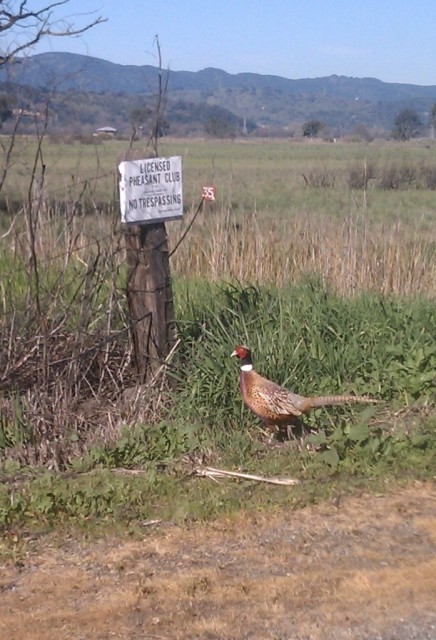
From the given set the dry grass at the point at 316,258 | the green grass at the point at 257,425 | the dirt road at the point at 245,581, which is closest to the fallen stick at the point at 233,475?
the green grass at the point at 257,425

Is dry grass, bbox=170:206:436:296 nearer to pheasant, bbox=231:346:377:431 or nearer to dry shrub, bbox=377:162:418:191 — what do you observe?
pheasant, bbox=231:346:377:431

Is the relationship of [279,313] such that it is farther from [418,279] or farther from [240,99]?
[240,99]

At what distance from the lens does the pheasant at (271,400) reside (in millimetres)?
6039

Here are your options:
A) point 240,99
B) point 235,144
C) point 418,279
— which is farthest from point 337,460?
point 240,99

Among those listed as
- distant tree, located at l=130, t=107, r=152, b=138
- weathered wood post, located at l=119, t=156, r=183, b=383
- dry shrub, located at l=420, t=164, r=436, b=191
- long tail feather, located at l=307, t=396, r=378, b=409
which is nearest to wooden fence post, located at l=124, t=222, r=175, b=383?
weathered wood post, located at l=119, t=156, r=183, b=383

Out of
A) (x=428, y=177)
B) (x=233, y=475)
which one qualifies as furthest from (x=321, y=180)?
(x=233, y=475)

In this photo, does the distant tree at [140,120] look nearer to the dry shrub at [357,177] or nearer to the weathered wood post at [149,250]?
the weathered wood post at [149,250]

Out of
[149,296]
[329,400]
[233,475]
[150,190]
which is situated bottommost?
[233,475]

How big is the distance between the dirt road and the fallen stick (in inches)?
13.3

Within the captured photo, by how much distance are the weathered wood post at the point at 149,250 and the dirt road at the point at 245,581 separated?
6.40 ft

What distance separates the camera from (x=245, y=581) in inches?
170

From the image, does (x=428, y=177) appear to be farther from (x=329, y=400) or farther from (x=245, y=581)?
(x=245, y=581)

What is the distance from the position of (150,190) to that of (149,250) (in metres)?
0.37

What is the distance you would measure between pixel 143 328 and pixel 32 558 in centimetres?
232
